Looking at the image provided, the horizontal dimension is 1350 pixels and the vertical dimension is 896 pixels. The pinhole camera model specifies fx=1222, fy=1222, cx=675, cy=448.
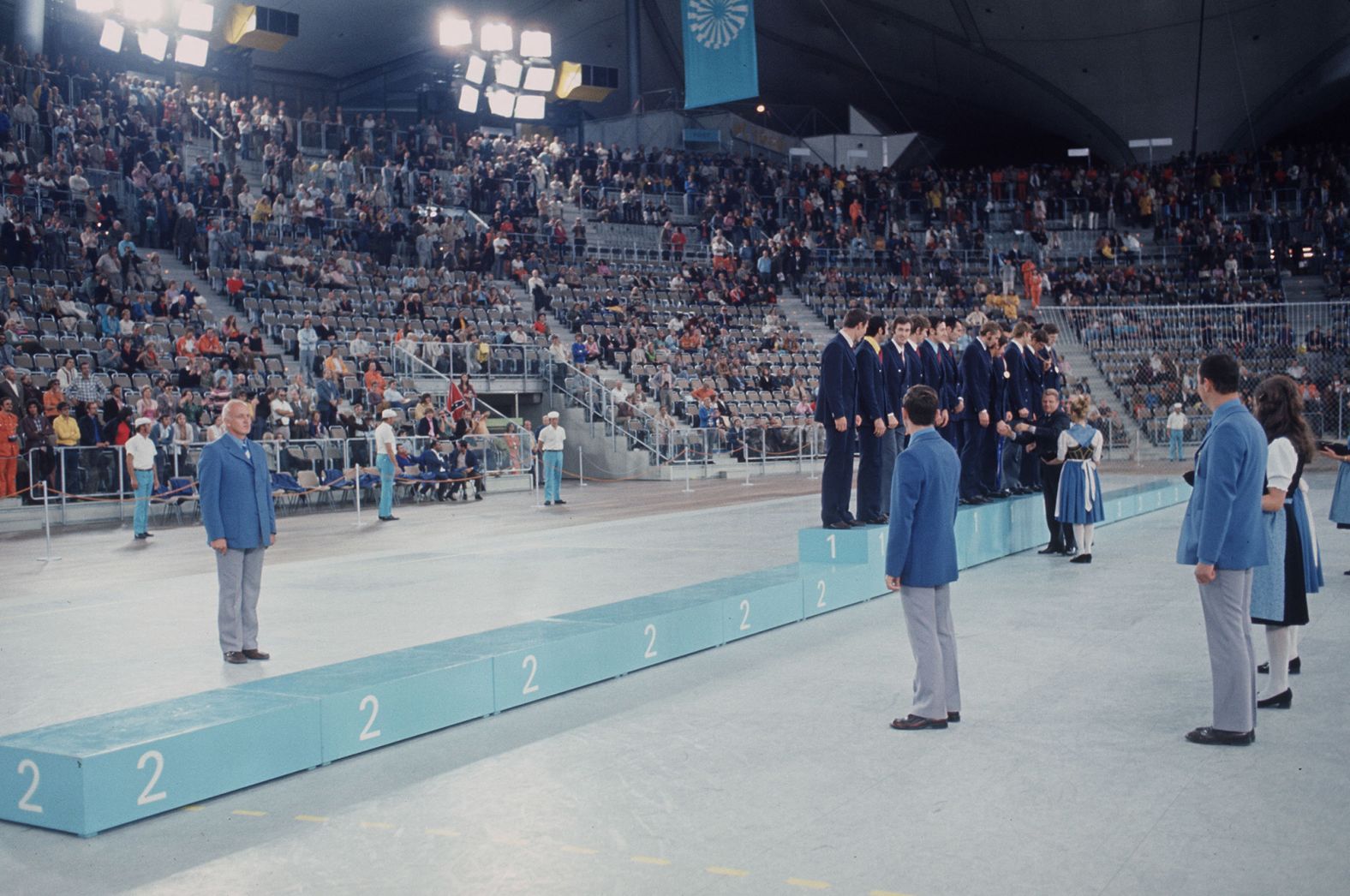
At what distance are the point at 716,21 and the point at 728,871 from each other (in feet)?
89.3

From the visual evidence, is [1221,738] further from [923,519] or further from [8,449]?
[8,449]

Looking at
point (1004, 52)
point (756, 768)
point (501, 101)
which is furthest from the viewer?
point (1004, 52)

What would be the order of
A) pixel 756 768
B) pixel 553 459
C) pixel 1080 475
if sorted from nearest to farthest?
pixel 756 768 < pixel 1080 475 < pixel 553 459

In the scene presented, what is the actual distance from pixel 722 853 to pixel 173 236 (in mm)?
24229

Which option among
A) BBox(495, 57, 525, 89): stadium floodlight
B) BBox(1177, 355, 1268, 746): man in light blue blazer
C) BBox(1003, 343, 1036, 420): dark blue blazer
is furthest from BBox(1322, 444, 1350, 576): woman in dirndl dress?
BBox(495, 57, 525, 89): stadium floodlight

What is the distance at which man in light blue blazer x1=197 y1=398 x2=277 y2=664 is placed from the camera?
7.64 metres

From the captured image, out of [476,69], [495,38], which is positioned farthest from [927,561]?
[495,38]

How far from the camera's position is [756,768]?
5.39 meters

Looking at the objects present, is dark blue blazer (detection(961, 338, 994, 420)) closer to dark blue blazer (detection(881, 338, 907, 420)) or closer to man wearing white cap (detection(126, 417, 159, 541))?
dark blue blazer (detection(881, 338, 907, 420))

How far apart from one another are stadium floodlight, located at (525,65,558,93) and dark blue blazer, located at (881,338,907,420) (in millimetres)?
31247

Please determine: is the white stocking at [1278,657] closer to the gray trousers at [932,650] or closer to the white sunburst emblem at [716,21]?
the gray trousers at [932,650]

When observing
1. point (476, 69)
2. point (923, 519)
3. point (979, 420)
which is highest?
point (476, 69)

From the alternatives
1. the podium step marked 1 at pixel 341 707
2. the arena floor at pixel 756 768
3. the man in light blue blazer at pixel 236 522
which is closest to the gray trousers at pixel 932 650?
the arena floor at pixel 756 768

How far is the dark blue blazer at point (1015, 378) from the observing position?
12969 mm
